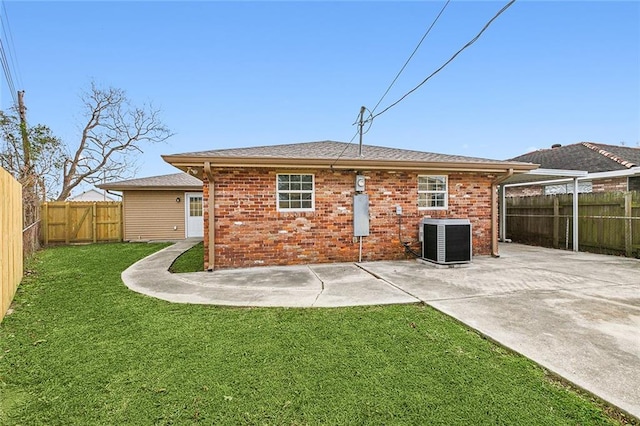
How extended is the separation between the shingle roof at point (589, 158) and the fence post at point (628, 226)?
13.9 ft

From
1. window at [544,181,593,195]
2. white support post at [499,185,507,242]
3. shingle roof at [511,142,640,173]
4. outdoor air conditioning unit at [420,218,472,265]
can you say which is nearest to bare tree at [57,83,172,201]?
outdoor air conditioning unit at [420,218,472,265]

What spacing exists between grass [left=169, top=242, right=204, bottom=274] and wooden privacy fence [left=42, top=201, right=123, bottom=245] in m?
6.05

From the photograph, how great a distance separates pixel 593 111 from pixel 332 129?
12267 mm

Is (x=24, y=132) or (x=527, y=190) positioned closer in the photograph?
(x=24, y=132)

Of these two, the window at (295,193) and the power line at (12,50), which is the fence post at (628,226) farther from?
the power line at (12,50)

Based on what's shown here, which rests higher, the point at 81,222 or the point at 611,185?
the point at 611,185

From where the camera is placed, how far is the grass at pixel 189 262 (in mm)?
7346

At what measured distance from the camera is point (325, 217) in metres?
7.81

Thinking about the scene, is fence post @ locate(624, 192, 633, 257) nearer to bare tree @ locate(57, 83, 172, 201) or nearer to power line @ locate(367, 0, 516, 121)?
power line @ locate(367, 0, 516, 121)

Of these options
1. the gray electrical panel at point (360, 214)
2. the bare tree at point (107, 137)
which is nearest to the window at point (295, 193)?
the gray electrical panel at point (360, 214)

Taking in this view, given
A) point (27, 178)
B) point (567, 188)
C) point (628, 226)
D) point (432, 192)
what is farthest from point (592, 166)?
point (27, 178)

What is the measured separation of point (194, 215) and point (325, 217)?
357 inches

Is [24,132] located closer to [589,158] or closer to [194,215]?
[194,215]

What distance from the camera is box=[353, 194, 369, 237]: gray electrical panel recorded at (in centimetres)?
787
